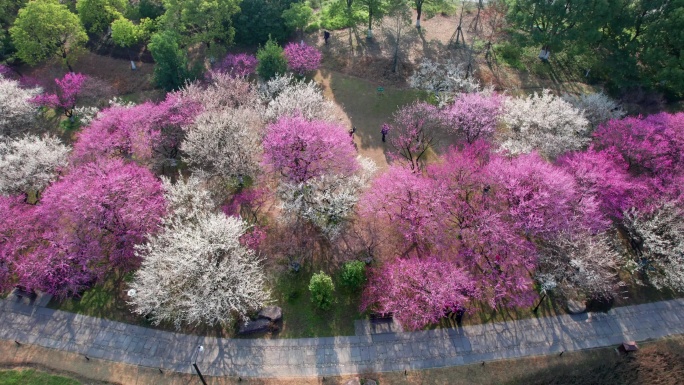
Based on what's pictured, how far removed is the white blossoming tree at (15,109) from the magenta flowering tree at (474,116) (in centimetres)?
4026

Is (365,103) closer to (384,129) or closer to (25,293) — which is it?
(384,129)

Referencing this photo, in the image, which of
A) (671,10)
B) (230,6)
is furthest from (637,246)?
(230,6)

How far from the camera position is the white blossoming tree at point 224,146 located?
34.1 metres

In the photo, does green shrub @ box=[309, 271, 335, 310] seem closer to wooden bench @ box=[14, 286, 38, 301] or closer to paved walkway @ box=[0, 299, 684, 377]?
paved walkway @ box=[0, 299, 684, 377]

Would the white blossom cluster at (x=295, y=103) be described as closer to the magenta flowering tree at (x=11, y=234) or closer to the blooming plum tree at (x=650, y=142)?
the magenta flowering tree at (x=11, y=234)

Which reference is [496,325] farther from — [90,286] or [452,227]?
[90,286]

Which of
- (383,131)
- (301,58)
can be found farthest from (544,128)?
(301,58)

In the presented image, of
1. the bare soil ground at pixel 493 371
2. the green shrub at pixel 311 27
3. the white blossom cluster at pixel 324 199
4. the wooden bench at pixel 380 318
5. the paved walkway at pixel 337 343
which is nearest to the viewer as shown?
the bare soil ground at pixel 493 371

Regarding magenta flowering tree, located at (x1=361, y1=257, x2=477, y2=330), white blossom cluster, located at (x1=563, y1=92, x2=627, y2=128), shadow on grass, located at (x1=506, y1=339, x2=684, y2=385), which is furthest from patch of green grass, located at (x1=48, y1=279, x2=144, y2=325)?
white blossom cluster, located at (x1=563, y1=92, x2=627, y2=128)

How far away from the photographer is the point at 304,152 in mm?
33125

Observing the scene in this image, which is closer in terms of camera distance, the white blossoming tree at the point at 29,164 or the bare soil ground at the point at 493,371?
the bare soil ground at the point at 493,371

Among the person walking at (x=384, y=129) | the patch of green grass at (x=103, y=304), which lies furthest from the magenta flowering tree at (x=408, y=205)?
the patch of green grass at (x=103, y=304)

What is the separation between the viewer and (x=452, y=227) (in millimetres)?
32688

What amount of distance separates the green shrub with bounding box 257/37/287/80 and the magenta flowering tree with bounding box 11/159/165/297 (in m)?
18.8
